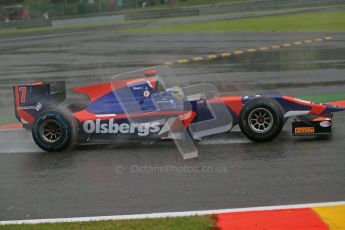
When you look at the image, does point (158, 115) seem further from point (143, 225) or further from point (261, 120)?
point (143, 225)

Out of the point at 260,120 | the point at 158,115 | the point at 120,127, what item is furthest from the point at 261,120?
the point at 120,127

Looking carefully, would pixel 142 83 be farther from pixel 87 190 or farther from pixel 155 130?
pixel 87 190

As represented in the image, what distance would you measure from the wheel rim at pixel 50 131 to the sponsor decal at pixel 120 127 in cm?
41

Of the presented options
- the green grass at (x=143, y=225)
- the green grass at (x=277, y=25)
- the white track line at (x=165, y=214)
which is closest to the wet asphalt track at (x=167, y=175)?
the white track line at (x=165, y=214)

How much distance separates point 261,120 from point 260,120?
14 millimetres

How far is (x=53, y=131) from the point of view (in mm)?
8367

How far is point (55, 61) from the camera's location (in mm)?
22406

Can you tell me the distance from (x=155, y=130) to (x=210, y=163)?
4.13 ft

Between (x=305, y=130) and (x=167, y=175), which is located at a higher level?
(x=305, y=130)

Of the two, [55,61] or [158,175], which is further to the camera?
[55,61]

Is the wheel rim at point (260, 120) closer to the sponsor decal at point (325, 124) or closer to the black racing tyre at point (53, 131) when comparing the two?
the sponsor decal at point (325, 124)

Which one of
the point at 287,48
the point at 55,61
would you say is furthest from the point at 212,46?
the point at 55,61

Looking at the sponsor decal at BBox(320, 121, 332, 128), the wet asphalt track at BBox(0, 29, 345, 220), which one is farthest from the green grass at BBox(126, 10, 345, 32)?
the sponsor decal at BBox(320, 121, 332, 128)

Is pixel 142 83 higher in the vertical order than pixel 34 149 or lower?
higher
